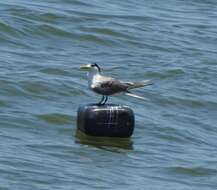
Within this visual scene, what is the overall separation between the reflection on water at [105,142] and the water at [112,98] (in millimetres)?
20

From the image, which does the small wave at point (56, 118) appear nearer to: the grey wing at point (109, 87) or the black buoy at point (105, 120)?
the black buoy at point (105, 120)

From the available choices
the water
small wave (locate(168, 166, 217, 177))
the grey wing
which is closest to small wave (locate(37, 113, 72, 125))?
the water

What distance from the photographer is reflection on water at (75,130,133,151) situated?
567 inches

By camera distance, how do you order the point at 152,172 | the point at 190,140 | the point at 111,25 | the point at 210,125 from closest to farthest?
the point at 152,172 < the point at 190,140 < the point at 210,125 < the point at 111,25

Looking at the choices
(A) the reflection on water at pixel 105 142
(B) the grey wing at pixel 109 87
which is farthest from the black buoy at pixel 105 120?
(B) the grey wing at pixel 109 87

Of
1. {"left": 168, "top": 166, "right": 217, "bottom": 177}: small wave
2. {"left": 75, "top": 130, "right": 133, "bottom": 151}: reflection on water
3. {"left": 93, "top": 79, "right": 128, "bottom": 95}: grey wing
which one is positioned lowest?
{"left": 75, "top": 130, "right": 133, "bottom": 151}: reflection on water

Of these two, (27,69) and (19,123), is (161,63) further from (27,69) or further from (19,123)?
(19,123)

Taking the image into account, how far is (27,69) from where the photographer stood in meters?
18.3

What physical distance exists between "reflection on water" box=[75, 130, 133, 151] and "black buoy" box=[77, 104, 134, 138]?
67 millimetres

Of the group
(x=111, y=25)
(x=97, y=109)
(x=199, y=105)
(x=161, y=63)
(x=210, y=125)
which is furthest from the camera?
(x=111, y=25)

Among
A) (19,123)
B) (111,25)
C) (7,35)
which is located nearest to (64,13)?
(111,25)

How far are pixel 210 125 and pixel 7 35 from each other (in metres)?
5.87

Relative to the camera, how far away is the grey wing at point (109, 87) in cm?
1428

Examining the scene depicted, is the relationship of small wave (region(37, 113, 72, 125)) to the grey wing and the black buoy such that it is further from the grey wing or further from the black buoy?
the grey wing
